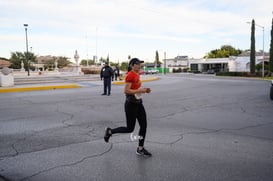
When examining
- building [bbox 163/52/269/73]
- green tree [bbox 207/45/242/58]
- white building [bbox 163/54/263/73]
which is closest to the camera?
building [bbox 163/52/269/73]

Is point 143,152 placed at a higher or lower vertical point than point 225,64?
lower

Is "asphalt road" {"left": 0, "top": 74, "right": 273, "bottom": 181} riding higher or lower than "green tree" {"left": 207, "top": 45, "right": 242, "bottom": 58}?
lower

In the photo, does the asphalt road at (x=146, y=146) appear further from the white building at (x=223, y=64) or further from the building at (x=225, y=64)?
the white building at (x=223, y=64)

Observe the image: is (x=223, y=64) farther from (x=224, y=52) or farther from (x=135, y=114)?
(x=135, y=114)

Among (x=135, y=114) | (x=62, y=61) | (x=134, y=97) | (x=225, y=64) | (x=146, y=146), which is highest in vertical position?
(x=62, y=61)

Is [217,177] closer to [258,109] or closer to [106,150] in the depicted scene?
[106,150]

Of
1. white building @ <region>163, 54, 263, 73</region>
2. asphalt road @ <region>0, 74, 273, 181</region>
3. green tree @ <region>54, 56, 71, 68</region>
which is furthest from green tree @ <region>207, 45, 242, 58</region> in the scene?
asphalt road @ <region>0, 74, 273, 181</region>

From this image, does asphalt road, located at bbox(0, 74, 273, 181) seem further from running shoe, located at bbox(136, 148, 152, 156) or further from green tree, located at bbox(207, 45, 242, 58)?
green tree, located at bbox(207, 45, 242, 58)

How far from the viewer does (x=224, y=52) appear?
93.7 metres

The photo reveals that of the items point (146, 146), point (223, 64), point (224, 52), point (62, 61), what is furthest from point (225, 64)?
point (146, 146)

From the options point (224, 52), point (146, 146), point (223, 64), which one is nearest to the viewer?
point (146, 146)

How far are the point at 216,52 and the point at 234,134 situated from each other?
98.3 meters

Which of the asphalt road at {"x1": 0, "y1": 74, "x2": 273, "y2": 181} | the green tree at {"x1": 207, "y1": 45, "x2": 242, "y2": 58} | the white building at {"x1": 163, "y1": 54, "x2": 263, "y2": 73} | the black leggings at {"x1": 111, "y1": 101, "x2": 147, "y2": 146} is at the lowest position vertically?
the asphalt road at {"x1": 0, "y1": 74, "x2": 273, "y2": 181}

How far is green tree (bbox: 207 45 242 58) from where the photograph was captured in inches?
3696
